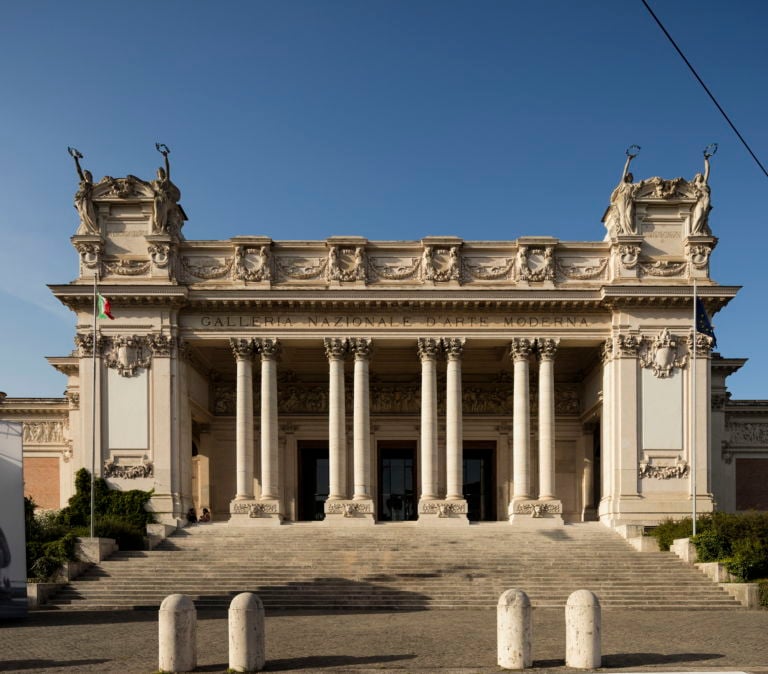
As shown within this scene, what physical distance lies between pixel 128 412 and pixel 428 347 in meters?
13.7

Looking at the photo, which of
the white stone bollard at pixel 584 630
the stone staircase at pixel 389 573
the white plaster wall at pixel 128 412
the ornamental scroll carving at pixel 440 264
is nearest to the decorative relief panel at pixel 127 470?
the white plaster wall at pixel 128 412

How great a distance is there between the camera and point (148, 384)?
3775 cm

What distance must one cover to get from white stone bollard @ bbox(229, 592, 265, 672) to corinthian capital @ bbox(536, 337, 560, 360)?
26.0 m

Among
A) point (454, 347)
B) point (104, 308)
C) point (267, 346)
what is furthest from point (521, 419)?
point (104, 308)

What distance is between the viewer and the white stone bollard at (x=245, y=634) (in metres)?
14.6

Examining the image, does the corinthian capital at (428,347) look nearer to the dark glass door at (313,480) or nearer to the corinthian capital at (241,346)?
the corinthian capital at (241,346)

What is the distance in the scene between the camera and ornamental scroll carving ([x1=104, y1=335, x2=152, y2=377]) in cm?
3775

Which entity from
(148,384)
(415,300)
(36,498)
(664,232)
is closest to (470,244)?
(415,300)

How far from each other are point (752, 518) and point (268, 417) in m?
20.4

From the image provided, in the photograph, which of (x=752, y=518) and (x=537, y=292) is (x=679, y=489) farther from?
(x=537, y=292)

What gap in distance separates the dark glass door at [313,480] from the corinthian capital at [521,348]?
1220 centimetres

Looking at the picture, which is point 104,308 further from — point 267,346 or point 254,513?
point 254,513

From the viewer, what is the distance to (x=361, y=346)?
38594 millimetres

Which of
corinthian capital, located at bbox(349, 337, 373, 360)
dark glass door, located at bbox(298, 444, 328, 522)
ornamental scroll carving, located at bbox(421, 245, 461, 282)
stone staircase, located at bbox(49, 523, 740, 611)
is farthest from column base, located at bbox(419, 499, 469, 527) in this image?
ornamental scroll carving, located at bbox(421, 245, 461, 282)
